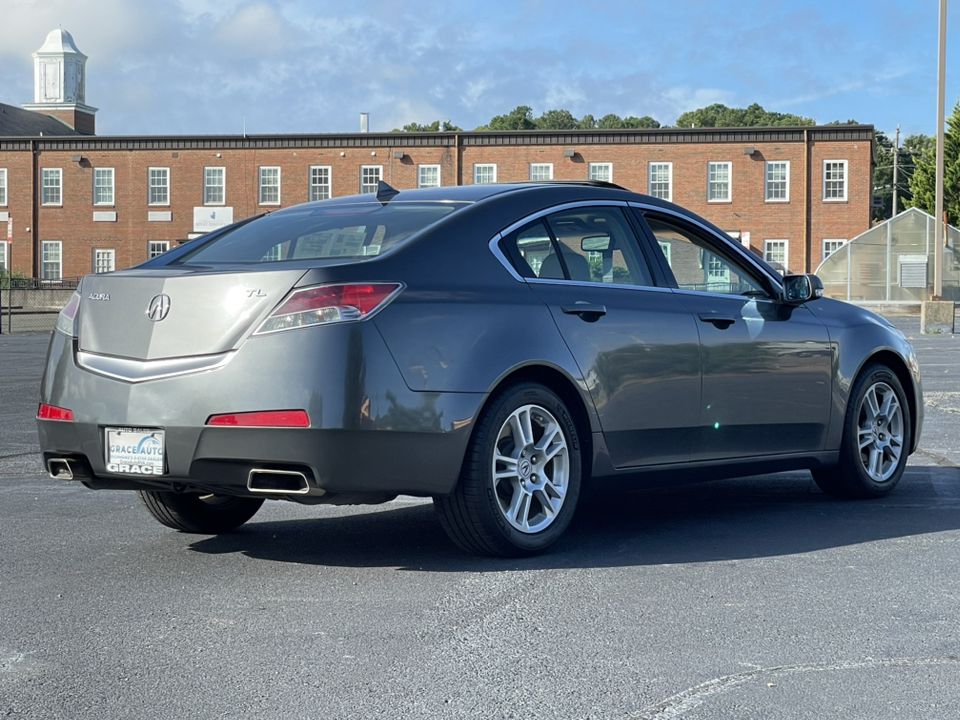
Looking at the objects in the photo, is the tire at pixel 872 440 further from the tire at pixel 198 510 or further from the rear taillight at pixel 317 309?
the rear taillight at pixel 317 309

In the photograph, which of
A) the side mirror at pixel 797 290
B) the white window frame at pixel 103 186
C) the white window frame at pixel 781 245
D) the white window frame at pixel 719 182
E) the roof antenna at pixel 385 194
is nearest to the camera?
the roof antenna at pixel 385 194

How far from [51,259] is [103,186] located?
395 centimetres

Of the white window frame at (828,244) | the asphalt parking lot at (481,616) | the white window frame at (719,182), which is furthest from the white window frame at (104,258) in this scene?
the asphalt parking lot at (481,616)

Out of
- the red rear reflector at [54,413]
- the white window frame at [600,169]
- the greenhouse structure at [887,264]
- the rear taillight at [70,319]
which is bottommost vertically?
the red rear reflector at [54,413]

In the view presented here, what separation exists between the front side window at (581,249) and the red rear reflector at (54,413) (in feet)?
6.39

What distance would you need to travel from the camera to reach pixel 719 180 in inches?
2072

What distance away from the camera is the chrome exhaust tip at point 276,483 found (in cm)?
491

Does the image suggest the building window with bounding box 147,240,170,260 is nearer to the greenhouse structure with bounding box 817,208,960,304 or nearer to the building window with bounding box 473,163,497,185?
the building window with bounding box 473,163,497,185

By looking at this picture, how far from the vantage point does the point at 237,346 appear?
16.2 feet

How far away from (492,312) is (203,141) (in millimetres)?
52506

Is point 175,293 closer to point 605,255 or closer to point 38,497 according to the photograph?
point 605,255

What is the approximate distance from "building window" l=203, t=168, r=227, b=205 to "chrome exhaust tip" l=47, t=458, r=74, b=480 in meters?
51.6

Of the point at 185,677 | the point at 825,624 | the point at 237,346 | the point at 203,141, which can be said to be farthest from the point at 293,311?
the point at 203,141

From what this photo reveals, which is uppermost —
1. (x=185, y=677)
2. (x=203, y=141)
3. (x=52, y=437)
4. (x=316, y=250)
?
(x=203, y=141)
